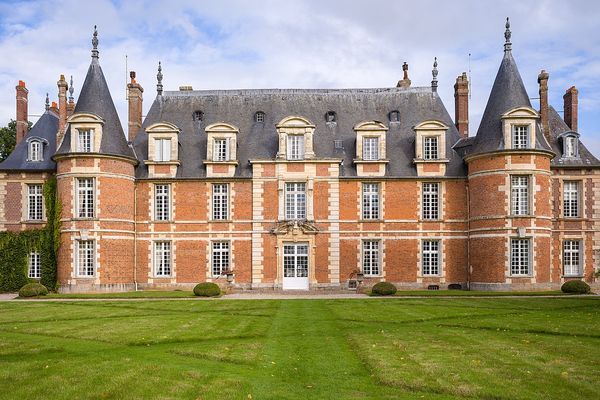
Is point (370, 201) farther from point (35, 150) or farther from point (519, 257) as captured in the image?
point (35, 150)

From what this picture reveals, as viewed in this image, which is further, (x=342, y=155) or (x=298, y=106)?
(x=298, y=106)

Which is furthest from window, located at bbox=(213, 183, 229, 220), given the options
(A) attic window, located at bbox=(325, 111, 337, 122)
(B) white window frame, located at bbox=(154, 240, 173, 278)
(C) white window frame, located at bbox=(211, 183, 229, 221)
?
(A) attic window, located at bbox=(325, 111, 337, 122)

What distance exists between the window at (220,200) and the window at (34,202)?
902 cm

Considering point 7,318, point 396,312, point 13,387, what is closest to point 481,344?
point 396,312

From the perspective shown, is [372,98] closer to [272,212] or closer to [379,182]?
[379,182]

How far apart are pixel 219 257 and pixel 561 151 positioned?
18.8 meters

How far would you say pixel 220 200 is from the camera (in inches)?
1313

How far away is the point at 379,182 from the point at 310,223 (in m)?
4.15

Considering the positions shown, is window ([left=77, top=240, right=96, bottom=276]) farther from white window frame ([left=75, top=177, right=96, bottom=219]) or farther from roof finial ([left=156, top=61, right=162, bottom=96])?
roof finial ([left=156, top=61, right=162, bottom=96])

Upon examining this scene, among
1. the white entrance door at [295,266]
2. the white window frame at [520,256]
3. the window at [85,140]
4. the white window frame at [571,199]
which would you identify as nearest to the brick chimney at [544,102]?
the white window frame at [571,199]

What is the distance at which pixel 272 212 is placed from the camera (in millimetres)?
32938

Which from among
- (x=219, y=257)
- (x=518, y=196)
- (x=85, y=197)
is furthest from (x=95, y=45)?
(x=518, y=196)

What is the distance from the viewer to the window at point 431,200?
33156 mm

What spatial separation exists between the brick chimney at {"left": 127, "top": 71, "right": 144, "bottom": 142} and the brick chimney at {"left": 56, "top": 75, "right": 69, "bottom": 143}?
3.34 m
